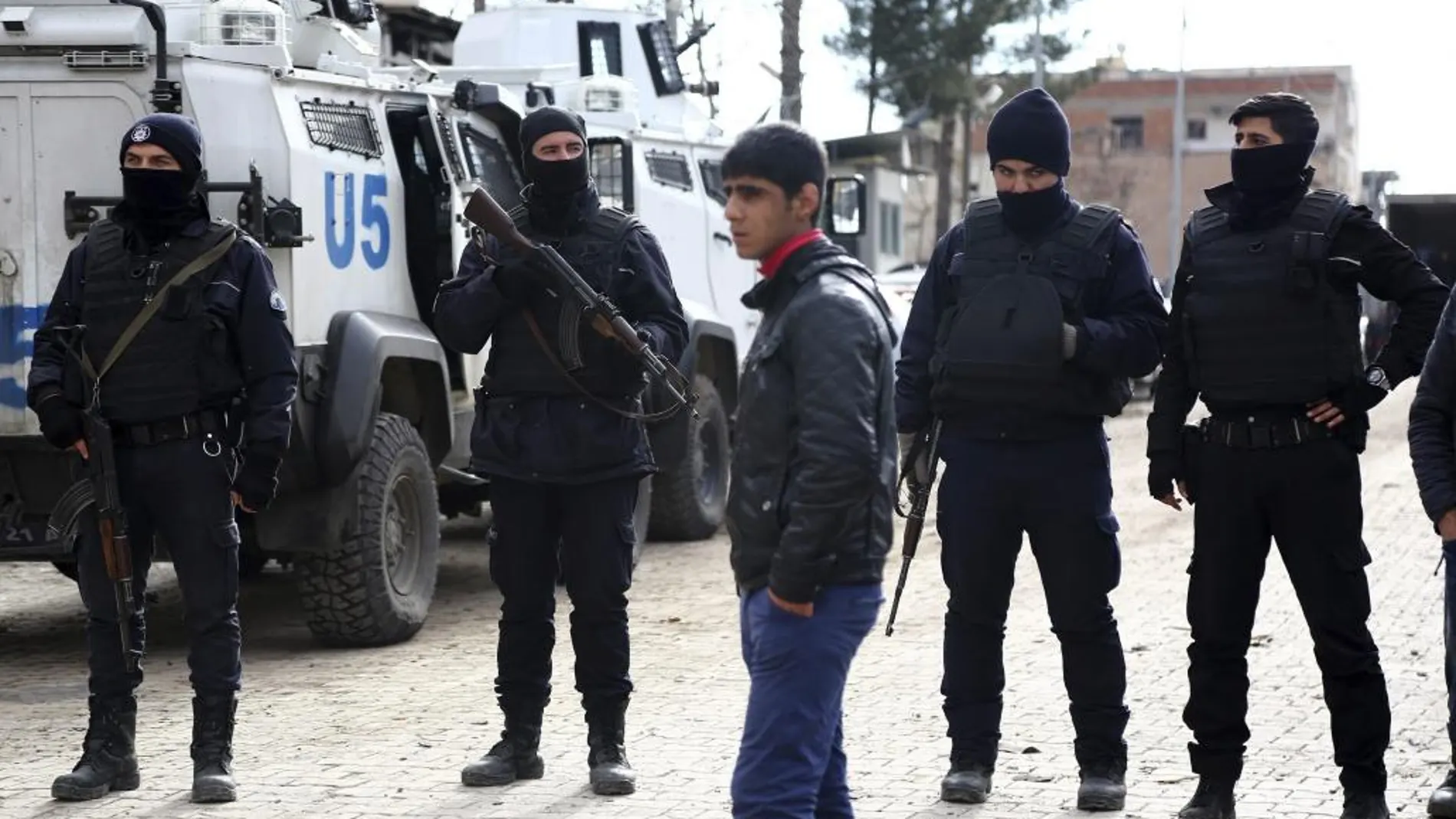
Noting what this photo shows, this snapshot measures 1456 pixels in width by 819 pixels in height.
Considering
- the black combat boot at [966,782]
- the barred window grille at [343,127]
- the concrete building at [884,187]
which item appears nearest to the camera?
the black combat boot at [966,782]

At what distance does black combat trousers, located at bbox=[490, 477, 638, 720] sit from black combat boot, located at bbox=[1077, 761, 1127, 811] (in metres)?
1.41

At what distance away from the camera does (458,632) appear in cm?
1050

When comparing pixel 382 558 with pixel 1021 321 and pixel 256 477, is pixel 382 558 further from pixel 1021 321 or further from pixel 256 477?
pixel 1021 321

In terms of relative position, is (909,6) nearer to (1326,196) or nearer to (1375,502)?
(1375,502)

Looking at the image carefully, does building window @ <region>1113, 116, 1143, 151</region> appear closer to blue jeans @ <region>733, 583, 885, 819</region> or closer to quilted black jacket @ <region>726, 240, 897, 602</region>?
quilted black jacket @ <region>726, 240, 897, 602</region>

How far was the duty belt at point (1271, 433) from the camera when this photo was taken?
6.11 meters

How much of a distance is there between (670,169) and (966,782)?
8439 millimetres

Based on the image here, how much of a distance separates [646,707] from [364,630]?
6.34 feet

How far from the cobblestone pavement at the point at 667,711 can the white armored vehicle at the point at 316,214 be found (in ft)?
2.06

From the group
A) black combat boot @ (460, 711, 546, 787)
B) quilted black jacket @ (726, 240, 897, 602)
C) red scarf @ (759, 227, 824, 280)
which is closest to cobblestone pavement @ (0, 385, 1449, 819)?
black combat boot @ (460, 711, 546, 787)

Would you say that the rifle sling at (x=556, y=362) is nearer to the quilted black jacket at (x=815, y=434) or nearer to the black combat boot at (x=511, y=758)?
the black combat boot at (x=511, y=758)

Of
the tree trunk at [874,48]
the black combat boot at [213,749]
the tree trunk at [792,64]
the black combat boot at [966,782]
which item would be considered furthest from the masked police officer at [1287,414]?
the tree trunk at [874,48]

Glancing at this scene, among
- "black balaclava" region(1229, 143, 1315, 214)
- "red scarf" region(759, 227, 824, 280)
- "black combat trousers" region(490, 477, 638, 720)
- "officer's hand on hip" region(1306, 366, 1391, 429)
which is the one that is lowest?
"black combat trousers" region(490, 477, 638, 720)

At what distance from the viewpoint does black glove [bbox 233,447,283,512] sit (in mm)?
6586
